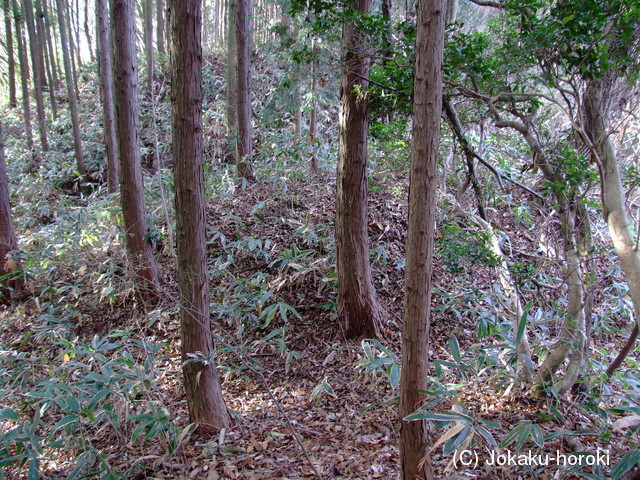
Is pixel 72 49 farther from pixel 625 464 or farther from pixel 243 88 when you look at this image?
pixel 625 464

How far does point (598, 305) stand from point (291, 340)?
4.10 m

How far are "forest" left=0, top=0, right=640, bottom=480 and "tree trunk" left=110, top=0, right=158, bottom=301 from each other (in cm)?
4

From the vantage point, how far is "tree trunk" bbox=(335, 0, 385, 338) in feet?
15.2

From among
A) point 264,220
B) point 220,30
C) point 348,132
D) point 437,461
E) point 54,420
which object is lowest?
point 54,420

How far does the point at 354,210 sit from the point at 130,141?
11.2 ft

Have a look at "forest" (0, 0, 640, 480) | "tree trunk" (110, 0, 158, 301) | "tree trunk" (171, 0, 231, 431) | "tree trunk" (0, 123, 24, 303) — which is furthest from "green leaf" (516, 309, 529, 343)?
"tree trunk" (0, 123, 24, 303)

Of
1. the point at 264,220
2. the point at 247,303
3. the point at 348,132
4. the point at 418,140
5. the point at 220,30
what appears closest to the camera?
the point at 418,140

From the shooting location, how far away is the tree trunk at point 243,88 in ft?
26.7

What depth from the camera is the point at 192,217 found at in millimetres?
3379

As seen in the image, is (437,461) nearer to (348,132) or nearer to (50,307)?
(348,132)

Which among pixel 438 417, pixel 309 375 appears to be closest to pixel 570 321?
pixel 438 417

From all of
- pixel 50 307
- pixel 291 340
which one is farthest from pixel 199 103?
pixel 50 307

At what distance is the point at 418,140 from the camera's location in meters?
2.46

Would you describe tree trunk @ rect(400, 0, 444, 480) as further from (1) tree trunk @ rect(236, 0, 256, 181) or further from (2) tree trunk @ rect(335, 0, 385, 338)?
(1) tree trunk @ rect(236, 0, 256, 181)
